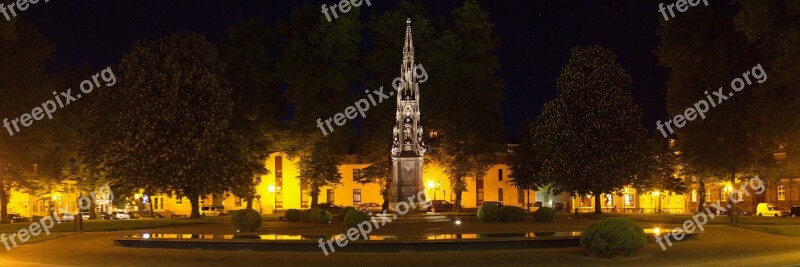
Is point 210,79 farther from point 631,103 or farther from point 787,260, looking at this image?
point 787,260

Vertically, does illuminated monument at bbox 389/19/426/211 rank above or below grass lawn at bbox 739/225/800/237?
above

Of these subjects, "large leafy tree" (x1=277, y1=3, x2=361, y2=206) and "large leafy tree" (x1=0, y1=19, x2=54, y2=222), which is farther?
"large leafy tree" (x1=277, y1=3, x2=361, y2=206)

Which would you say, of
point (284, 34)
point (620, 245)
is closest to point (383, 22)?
point (284, 34)

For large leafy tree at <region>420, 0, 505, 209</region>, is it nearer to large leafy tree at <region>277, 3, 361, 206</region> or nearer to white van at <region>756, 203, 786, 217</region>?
large leafy tree at <region>277, 3, 361, 206</region>

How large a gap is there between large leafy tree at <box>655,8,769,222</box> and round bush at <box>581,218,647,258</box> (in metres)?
34.9

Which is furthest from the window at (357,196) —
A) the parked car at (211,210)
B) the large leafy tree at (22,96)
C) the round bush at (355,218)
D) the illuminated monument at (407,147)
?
the round bush at (355,218)

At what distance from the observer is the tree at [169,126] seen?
5297 centimetres

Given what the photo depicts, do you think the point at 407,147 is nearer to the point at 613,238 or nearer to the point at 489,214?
the point at 489,214

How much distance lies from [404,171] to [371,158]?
2633 centimetres

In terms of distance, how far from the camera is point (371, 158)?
72.3 meters

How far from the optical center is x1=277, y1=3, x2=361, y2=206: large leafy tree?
67.4 metres

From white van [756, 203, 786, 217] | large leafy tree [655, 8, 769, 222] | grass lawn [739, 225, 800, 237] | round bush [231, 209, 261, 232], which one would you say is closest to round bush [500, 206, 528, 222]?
grass lawn [739, 225, 800, 237]

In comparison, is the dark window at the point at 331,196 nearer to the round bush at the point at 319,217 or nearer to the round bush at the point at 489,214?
the round bush at the point at 319,217

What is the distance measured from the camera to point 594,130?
188 ft
